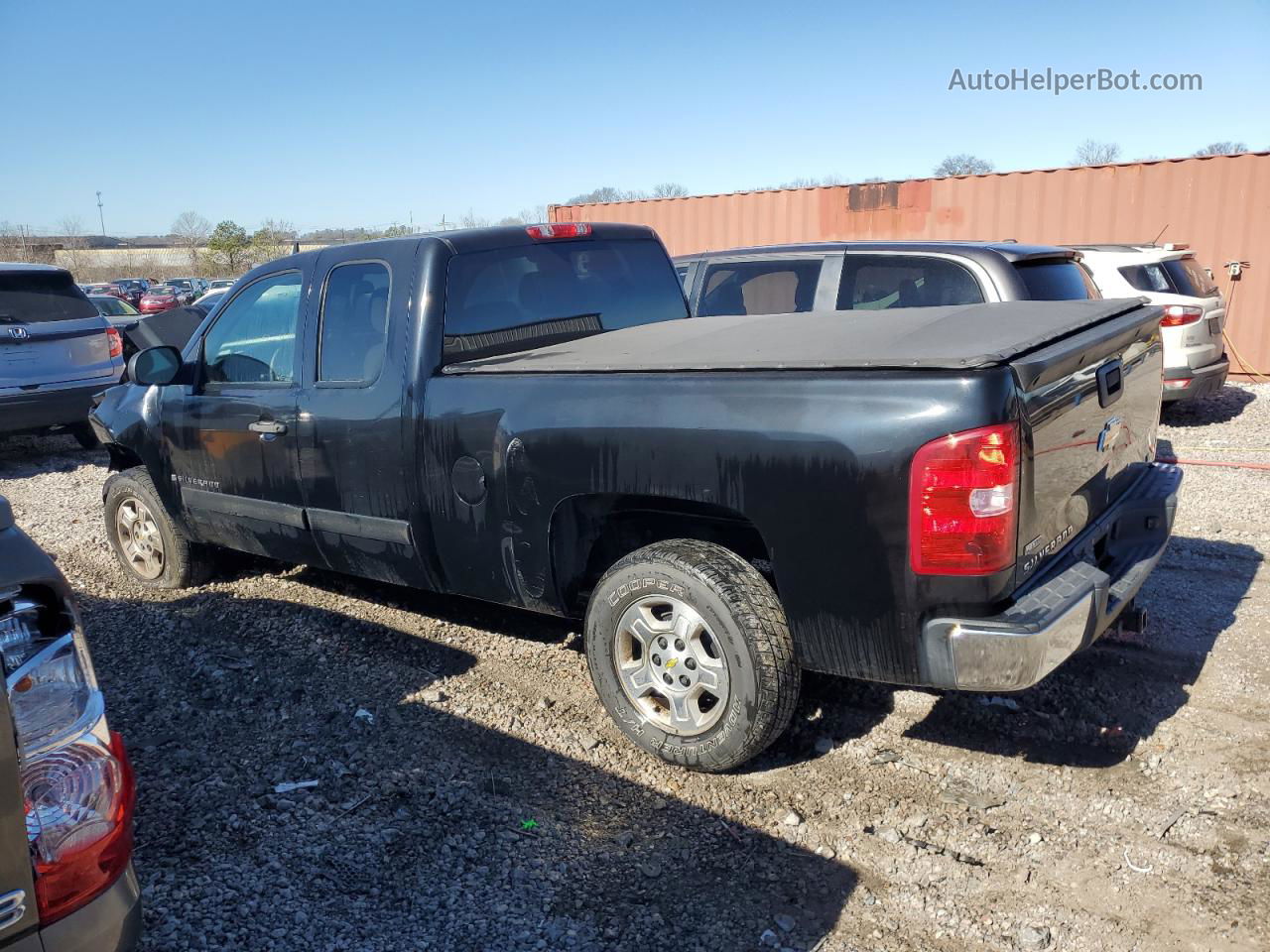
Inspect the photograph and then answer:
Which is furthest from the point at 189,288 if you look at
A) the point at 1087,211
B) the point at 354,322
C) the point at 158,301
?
the point at 354,322

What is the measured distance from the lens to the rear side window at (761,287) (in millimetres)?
6465

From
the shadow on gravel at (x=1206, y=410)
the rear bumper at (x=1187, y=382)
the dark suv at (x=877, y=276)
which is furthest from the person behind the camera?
the shadow on gravel at (x=1206, y=410)

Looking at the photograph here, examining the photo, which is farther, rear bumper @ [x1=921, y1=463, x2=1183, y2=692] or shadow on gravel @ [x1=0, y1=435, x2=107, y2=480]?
shadow on gravel @ [x1=0, y1=435, x2=107, y2=480]

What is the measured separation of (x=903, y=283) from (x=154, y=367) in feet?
14.0

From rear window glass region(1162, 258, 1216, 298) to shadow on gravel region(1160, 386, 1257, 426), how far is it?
1.05m

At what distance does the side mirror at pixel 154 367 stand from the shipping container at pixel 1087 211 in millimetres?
10036

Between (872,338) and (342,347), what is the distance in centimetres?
233

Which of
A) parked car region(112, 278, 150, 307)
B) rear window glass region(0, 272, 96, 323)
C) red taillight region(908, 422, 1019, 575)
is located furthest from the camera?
parked car region(112, 278, 150, 307)

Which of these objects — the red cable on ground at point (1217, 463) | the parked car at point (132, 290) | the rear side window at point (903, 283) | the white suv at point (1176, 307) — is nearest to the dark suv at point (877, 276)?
the rear side window at point (903, 283)

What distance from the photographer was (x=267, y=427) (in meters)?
4.50

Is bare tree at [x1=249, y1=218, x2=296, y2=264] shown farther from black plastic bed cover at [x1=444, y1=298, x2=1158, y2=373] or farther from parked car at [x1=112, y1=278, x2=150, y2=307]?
black plastic bed cover at [x1=444, y1=298, x2=1158, y2=373]

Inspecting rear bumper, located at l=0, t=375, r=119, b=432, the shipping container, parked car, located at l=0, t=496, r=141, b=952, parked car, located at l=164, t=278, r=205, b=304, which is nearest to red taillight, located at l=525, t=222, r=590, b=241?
parked car, located at l=0, t=496, r=141, b=952

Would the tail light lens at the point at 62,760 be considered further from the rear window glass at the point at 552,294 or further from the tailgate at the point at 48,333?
the tailgate at the point at 48,333

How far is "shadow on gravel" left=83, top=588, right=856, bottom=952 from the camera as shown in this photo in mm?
2691
